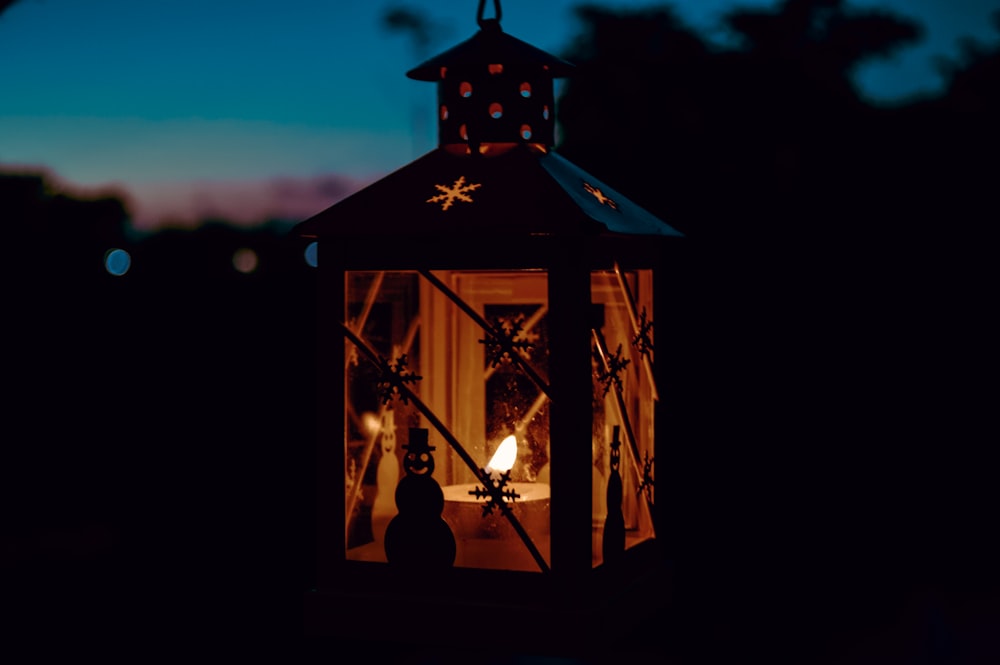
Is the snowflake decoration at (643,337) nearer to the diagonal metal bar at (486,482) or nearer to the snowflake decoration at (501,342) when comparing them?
the snowflake decoration at (501,342)

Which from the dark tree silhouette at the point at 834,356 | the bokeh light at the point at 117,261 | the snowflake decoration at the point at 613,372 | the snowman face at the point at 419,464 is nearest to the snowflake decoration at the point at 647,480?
the snowflake decoration at the point at 613,372

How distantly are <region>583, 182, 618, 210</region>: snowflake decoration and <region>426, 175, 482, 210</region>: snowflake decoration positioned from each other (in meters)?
0.21

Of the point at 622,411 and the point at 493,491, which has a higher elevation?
the point at 622,411

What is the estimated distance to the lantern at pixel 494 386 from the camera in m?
1.97

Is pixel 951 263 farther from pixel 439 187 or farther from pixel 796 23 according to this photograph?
pixel 796 23

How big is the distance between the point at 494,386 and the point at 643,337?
31cm

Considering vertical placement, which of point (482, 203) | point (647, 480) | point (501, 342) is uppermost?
point (482, 203)

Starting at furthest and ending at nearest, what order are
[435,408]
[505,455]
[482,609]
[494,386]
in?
[435,408]
[494,386]
[505,455]
[482,609]

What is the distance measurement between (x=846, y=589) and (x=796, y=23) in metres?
5.23

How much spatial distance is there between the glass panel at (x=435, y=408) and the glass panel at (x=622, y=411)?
0.11 metres

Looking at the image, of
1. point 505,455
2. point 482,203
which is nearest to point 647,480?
point 505,455

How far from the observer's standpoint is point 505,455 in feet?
7.19

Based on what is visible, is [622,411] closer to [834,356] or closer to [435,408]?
[435,408]

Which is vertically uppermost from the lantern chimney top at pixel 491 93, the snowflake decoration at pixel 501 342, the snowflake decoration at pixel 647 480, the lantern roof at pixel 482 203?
the lantern chimney top at pixel 491 93
